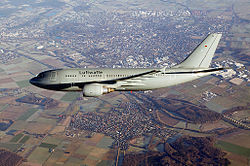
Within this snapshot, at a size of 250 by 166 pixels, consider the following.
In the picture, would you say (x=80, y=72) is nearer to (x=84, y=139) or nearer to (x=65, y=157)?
(x=65, y=157)

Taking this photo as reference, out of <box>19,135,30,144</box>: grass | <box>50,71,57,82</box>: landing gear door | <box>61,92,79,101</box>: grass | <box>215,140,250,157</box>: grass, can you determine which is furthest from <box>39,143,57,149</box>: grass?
<box>215,140,250,157</box>: grass

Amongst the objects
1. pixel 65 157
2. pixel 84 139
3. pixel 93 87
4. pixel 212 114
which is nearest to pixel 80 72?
pixel 93 87

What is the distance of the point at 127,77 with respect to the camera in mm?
59750

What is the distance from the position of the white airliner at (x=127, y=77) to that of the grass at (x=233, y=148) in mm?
57445

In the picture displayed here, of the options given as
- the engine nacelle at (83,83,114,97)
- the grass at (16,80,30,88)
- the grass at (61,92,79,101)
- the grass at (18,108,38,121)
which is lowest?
the grass at (18,108,38,121)

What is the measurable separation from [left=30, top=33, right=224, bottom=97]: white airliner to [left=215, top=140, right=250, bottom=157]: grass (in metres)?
57.4

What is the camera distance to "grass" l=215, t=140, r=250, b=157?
327 feet

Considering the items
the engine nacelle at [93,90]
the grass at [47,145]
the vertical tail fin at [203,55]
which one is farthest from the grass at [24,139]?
the vertical tail fin at [203,55]

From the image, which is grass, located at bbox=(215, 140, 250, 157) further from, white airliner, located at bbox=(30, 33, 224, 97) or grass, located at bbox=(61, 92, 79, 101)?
grass, located at bbox=(61, 92, 79, 101)

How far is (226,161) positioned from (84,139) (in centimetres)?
6460

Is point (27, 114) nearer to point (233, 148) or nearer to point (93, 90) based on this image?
point (93, 90)

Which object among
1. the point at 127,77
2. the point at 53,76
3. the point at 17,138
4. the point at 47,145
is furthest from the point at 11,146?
the point at 127,77

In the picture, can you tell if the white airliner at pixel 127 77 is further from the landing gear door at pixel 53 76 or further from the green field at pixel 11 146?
the green field at pixel 11 146

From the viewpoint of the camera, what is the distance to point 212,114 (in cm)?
13088
